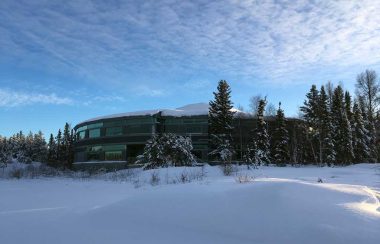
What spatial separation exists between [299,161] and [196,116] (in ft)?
56.2

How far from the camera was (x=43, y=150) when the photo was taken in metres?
109

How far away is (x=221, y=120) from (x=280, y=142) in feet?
27.7

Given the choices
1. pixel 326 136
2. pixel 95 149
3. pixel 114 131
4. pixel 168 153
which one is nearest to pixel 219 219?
pixel 168 153

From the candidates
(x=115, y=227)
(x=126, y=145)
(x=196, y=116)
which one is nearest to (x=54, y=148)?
(x=126, y=145)

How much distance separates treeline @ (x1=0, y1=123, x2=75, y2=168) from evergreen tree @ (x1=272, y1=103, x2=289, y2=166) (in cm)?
4256

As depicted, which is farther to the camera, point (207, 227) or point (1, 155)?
point (1, 155)

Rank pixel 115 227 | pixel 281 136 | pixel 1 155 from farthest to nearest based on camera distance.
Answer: pixel 1 155
pixel 281 136
pixel 115 227

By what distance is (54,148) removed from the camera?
300 feet

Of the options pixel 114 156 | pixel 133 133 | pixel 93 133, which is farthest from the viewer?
pixel 93 133

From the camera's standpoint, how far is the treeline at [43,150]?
269 feet

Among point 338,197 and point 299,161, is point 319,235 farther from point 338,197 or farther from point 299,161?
point 299,161

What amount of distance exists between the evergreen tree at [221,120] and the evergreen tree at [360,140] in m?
18.5

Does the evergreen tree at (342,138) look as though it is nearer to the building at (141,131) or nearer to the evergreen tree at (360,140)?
the evergreen tree at (360,140)

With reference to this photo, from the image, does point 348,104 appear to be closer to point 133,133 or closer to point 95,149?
point 133,133
